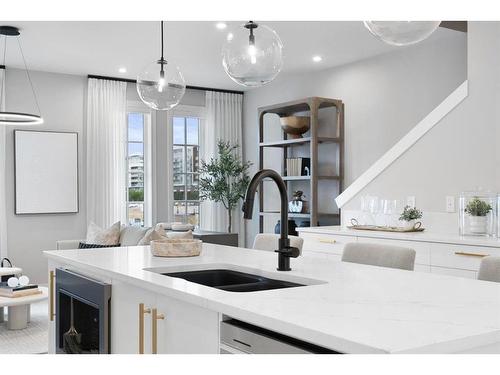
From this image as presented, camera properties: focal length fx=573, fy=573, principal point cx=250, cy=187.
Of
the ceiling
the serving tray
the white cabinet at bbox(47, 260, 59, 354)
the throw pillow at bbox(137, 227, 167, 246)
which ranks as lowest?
the white cabinet at bbox(47, 260, 59, 354)

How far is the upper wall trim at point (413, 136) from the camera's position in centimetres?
419

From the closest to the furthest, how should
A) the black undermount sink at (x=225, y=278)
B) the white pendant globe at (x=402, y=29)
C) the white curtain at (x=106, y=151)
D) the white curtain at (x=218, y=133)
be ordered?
the white pendant globe at (x=402, y=29) < the black undermount sink at (x=225, y=278) < the white curtain at (x=106, y=151) < the white curtain at (x=218, y=133)

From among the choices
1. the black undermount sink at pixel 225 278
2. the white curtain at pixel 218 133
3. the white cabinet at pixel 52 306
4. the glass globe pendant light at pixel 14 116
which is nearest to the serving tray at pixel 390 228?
the black undermount sink at pixel 225 278

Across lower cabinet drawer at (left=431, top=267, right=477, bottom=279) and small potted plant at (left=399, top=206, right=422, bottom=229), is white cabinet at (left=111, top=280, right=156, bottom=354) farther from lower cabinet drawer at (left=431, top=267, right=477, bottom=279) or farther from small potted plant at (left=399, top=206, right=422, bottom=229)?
small potted plant at (left=399, top=206, right=422, bottom=229)

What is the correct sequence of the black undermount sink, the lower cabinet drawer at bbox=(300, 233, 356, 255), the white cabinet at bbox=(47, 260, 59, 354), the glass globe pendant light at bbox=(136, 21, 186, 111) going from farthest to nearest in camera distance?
the lower cabinet drawer at bbox=(300, 233, 356, 255) < the glass globe pendant light at bbox=(136, 21, 186, 111) < the white cabinet at bbox=(47, 260, 59, 354) < the black undermount sink

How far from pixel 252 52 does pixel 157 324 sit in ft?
4.36

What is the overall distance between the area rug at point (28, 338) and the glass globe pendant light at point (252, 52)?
268cm

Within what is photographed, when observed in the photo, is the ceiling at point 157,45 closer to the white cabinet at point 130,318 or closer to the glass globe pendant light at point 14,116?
the glass globe pendant light at point 14,116

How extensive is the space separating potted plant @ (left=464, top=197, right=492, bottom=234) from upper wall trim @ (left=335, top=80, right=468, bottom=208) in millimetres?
784

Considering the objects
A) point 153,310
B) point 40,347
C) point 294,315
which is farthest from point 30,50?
point 294,315

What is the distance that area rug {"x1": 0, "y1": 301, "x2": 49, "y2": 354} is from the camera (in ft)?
13.8

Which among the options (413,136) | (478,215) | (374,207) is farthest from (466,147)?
(374,207)

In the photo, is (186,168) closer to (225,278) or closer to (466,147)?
(466,147)

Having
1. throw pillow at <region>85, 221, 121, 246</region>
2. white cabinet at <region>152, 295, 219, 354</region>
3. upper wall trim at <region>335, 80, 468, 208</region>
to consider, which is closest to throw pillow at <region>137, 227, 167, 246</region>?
throw pillow at <region>85, 221, 121, 246</region>
